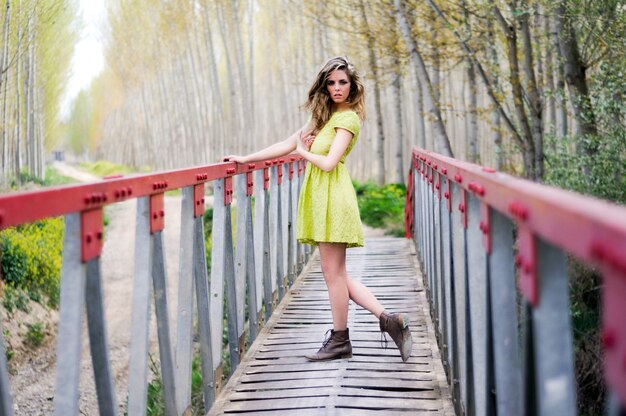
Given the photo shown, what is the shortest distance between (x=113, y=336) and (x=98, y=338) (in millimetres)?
10902

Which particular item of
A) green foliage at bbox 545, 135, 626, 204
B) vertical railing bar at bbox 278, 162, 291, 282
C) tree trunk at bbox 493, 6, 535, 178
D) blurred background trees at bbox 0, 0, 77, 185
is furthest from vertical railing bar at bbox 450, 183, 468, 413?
blurred background trees at bbox 0, 0, 77, 185

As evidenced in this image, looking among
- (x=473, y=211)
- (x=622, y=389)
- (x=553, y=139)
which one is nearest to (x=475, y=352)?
(x=473, y=211)

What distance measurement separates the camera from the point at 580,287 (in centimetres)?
865

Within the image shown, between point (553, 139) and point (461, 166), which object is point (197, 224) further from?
point (553, 139)

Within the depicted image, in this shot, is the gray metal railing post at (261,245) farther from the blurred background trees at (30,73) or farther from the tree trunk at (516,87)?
the blurred background trees at (30,73)

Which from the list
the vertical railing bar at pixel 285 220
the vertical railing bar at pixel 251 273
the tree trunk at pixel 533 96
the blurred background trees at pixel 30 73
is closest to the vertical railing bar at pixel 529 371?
the vertical railing bar at pixel 251 273

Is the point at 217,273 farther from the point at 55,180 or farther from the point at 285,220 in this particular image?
the point at 55,180

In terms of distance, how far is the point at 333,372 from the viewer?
4.23m

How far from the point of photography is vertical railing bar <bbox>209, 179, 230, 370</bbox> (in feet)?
13.1

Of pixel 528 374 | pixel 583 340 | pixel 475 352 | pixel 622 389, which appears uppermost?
pixel 622 389

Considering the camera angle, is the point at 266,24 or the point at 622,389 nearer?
the point at 622,389

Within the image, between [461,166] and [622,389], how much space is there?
1.89 metres

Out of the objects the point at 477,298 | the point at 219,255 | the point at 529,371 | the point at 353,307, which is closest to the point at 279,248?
the point at 353,307

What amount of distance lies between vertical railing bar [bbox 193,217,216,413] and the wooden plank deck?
0.32ft
